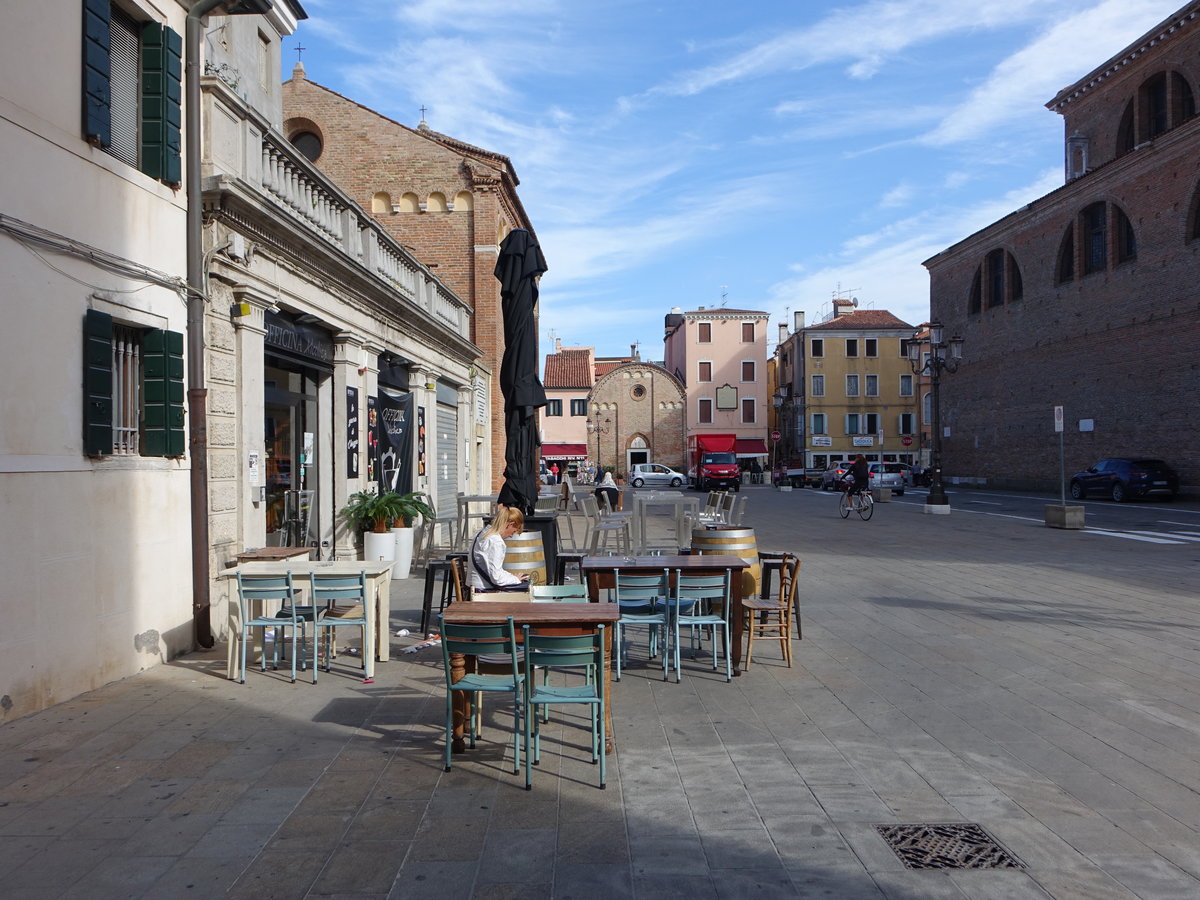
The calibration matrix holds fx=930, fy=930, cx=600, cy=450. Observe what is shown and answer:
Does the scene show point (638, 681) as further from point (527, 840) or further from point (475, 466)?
point (475, 466)

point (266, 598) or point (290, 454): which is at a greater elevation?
point (290, 454)

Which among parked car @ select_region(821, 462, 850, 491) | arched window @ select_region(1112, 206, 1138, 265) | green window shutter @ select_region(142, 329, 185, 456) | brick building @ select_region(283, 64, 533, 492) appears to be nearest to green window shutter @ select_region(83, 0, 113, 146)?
green window shutter @ select_region(142, 329, 185, 456)

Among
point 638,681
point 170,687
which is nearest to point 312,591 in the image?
point 170,687

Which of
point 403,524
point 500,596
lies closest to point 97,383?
point 500,596

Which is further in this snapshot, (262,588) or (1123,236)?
(1123,236)

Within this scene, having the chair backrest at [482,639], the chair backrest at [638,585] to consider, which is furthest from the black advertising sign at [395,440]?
the chair backrest at [482,639]

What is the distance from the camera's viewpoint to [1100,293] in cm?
3662

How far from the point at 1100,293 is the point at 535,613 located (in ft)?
124

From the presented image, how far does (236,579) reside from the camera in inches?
289

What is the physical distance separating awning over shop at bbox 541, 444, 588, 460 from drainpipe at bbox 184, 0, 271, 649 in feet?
195

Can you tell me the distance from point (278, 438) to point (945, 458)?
153 feet

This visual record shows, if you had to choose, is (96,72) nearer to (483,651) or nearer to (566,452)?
(483,651)

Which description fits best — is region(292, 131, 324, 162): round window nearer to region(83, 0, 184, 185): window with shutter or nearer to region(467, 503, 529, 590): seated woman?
region(83, 0, 184, 185): window with shutter

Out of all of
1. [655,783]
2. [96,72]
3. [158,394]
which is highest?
[96,72]
